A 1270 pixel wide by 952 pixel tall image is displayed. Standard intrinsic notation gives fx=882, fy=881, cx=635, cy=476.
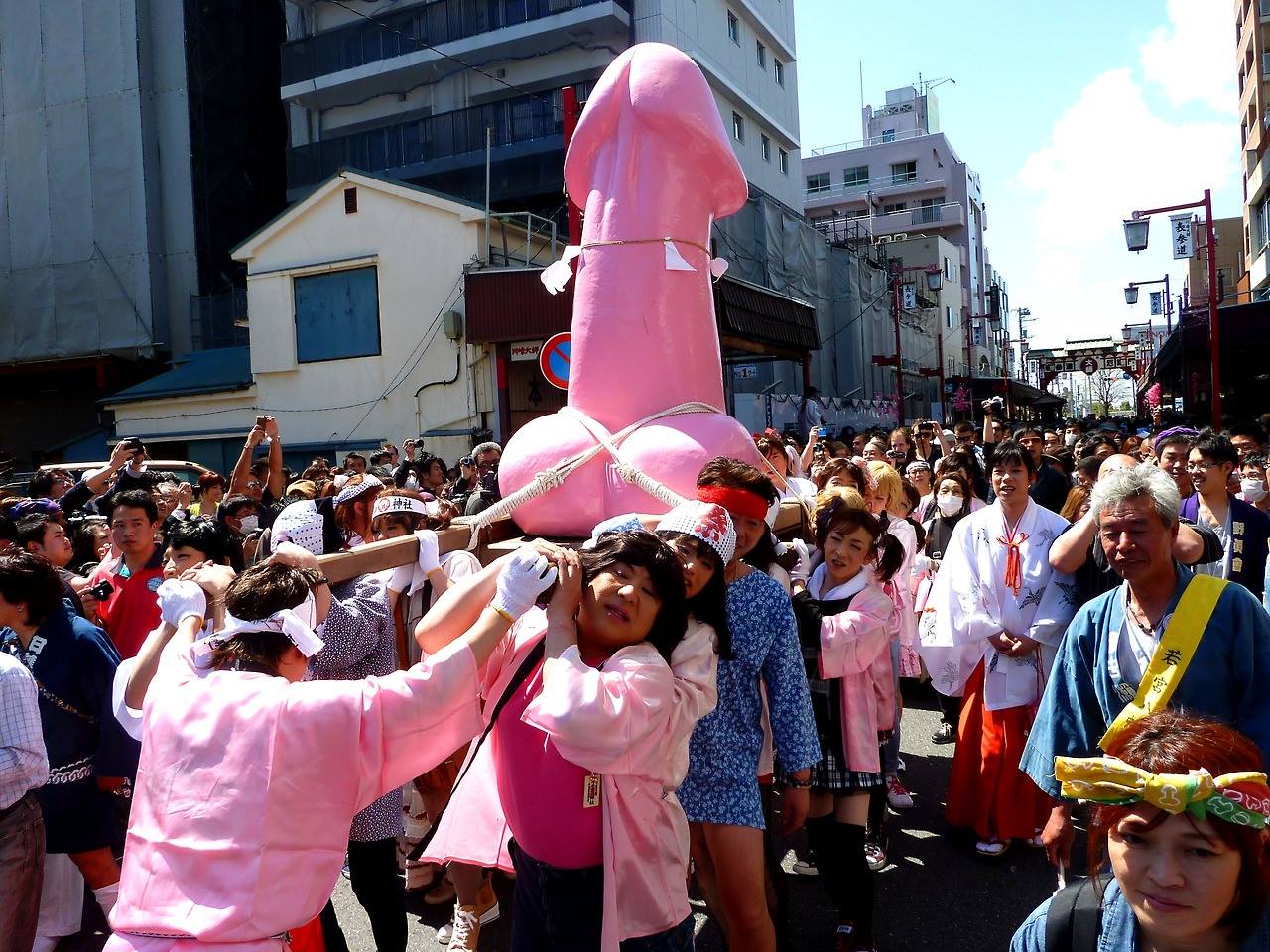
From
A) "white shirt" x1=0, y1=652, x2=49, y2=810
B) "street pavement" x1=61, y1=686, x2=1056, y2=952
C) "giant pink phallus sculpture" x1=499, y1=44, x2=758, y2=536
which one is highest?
"giant pink phallus sculpture" x1=499, y1=44, x2=758, y2=536

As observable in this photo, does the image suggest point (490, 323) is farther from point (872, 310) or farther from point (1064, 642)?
point (872, 310)

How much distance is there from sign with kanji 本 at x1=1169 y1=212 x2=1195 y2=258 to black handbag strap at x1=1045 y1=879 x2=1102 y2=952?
16.1 metres

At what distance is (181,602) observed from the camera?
102 inches

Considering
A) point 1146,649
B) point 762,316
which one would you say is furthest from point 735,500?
point 762,316

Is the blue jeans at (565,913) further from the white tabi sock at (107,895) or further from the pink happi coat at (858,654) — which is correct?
the white tabi sock at (107,895)

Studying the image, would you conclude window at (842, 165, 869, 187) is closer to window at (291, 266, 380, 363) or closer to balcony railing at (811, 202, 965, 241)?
balcony railing at (811, 202, 965, 241)

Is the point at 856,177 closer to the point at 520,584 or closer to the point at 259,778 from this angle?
the point at 520,584

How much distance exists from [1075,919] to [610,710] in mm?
944

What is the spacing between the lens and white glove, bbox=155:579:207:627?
2.58 m

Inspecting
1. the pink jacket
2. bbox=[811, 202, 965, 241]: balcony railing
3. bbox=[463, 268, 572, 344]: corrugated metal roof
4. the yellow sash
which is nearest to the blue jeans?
the pink jacket

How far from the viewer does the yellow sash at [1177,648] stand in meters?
2.26

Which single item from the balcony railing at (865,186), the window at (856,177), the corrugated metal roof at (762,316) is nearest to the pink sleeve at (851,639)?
the corrugated metal roof at (762,316)

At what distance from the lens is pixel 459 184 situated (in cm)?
1930

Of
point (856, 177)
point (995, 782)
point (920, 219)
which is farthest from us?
point (856, 177)
